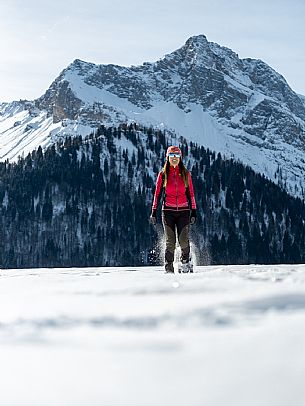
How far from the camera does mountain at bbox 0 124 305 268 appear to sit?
373 ft

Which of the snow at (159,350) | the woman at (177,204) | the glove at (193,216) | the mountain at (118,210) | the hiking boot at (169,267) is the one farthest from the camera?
the mountain at (118,210)

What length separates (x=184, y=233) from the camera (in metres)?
9.63

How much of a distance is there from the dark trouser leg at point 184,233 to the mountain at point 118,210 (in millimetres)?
95226

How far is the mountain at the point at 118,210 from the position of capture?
114 metres

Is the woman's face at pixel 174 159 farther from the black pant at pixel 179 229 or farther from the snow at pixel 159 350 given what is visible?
the snow at pixel 159 350

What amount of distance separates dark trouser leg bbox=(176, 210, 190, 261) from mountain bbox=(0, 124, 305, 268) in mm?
95226

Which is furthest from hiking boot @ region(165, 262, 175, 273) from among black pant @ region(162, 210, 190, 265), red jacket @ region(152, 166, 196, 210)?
red jacket @ region(152, 166, 196, 210)

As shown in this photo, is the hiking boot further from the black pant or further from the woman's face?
the woman's face

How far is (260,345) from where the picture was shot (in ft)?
8.23

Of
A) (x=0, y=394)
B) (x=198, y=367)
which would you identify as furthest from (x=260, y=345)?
(x=0, y=394)

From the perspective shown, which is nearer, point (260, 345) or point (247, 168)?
point (260, 345)

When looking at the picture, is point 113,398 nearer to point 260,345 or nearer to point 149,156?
point 260,345

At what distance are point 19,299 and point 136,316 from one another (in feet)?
4.94

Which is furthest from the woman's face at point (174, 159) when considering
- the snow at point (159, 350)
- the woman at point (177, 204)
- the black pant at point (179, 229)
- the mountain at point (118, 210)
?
the mountain at point (118, 210)
